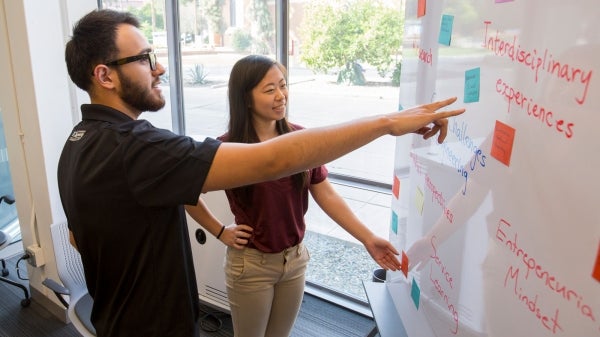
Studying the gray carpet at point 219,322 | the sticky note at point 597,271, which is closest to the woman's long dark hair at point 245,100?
the sticky note at point 597,271

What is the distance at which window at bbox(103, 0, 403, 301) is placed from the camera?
7.90ft

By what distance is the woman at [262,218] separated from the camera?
1574 millimetres

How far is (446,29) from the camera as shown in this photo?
1.14 metres

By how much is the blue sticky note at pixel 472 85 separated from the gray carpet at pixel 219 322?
5.87ft

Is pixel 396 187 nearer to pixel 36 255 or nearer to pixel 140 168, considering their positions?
pixel 140 168

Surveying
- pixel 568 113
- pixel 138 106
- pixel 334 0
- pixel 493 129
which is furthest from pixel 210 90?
pixel 568 113

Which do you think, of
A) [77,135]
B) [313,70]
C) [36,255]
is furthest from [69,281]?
[313,70]

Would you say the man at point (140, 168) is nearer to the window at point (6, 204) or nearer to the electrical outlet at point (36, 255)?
the electrical outlet at point (36, 255)

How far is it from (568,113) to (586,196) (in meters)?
0.14

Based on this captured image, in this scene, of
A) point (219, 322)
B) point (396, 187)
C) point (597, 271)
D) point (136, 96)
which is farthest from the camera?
point (219, 322)

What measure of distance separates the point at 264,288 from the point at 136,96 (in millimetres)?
861

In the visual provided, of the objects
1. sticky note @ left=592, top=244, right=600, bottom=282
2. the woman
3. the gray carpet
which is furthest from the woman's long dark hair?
the gray carpet

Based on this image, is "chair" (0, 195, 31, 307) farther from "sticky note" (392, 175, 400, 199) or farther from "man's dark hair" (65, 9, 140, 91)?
"sticky note" (392, 175, 400, 199)

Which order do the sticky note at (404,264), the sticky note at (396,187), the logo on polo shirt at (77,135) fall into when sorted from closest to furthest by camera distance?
the logo on polo shirt at (77,135), the sticky note at (404,264), the sticky note at (396,187)
